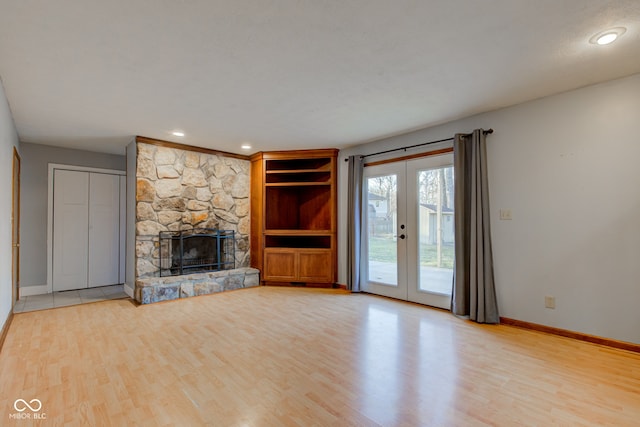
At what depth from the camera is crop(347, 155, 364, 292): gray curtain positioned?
5.00 metres

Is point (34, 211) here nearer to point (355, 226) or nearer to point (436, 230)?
point (355, 226)

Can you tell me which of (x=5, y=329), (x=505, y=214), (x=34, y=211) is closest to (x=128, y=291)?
(x=5, y=329)

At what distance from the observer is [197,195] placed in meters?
5.23

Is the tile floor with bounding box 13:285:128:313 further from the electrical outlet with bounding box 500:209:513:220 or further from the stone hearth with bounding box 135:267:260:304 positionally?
the electrical outlet with bounding box 500:209:513:220

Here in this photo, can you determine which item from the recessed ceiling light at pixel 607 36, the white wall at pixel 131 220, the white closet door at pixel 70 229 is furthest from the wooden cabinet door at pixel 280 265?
the recessed ceiling light at pixel 607 36

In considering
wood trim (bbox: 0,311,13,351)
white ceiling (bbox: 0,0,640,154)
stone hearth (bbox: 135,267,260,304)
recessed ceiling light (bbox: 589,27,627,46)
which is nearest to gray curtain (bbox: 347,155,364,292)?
white ceiling (bbox: 0,0,640,154)

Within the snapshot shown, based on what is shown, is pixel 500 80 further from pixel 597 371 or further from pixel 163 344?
pixel 163 344

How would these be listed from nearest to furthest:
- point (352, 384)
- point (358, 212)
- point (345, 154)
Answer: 1. point (352, 384)
2. point (358, 212)
3. point (345, 154)

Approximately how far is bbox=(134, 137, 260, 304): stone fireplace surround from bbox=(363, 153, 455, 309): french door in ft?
7.59

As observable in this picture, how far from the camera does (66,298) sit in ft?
15.3

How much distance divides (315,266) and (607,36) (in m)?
4.46

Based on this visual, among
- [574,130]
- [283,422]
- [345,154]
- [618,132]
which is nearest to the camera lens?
[283,422]

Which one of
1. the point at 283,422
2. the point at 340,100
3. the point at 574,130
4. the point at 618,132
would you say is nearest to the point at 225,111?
the point at 340,100

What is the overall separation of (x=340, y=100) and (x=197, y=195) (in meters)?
3.19
